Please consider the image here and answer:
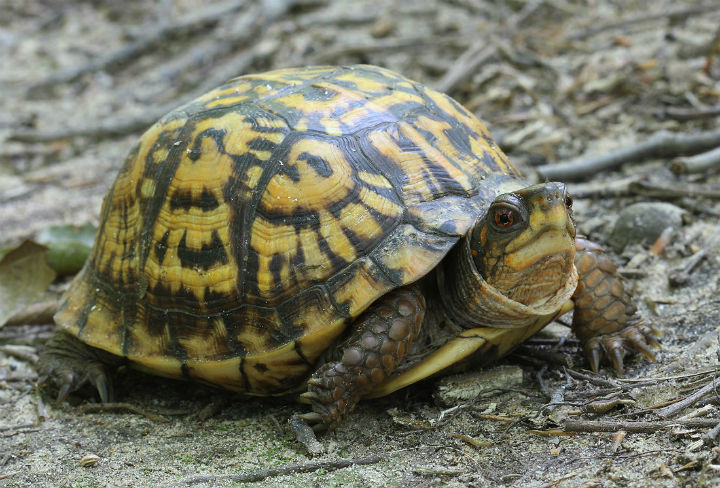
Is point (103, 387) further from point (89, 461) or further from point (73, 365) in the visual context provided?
point (89, 461)

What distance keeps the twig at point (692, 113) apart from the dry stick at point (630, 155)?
280 millimetres

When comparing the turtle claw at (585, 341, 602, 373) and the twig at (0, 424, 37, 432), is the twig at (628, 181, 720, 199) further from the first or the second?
the twig at (0, 424, 37, 432)

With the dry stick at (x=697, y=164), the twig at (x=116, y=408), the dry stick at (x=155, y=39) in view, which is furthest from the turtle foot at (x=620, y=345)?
the dry stick at (x=155, y=39)

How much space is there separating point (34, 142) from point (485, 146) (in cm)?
545

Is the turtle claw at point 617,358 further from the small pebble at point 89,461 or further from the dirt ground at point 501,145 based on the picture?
the small pebble at point 89,461

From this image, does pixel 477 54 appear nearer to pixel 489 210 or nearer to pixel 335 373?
pixel 489 210

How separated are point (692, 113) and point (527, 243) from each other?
9.85ft

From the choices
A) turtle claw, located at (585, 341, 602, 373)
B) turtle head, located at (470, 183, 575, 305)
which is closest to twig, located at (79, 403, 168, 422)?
turtle head, located at (470, 183, 575, 305)

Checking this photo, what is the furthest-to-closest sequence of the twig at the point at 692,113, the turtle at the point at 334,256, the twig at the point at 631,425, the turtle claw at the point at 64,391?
the twig at the point at 692,113
the turtle claw at the point at 64,391
the turtle at the point at 334,256
the twig at the point at 631,425

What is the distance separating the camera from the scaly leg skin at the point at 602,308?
3.29 meters

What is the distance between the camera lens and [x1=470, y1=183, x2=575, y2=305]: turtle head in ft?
9.26

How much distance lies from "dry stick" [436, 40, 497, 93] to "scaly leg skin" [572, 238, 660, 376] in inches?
128

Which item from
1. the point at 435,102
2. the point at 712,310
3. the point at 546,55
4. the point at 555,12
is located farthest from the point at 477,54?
the point at 712,310

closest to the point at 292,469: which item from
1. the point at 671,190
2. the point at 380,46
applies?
the point at 671,190
